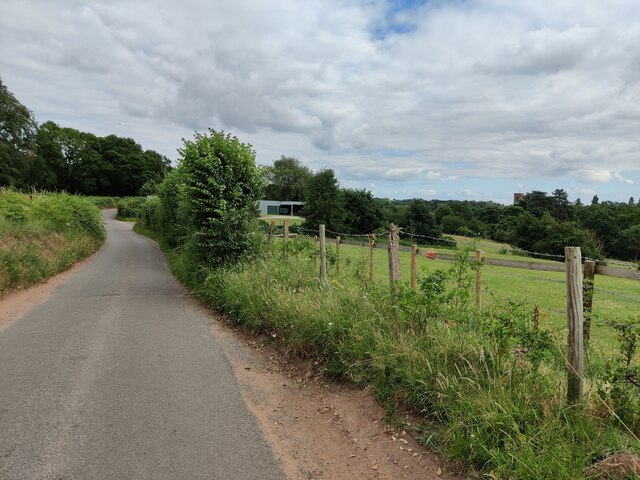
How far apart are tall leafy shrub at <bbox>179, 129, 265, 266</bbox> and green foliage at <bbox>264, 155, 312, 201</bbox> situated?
315ft

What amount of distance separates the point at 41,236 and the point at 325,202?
70.9 metres

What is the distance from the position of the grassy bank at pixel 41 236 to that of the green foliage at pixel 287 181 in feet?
276

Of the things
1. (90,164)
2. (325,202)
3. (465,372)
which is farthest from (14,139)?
(465,372)

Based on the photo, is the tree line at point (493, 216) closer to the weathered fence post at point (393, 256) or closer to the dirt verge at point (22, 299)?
the dirt verge at point (22, 299)

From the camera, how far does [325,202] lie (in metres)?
85.0

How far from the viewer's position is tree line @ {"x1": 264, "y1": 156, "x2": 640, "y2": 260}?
200 ft

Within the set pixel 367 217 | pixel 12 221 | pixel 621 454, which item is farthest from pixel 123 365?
pixel 367 217

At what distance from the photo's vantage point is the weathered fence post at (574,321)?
3309 mm

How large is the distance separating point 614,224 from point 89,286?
70624mm

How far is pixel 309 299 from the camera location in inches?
259

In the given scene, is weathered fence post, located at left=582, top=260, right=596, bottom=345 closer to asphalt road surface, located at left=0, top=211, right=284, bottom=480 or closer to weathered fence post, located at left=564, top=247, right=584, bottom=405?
weathered fence post, located at left=564, top=247, right=584, bottom=405

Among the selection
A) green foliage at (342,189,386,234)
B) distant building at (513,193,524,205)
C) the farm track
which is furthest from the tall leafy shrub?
distant building at (513,193,524,205)

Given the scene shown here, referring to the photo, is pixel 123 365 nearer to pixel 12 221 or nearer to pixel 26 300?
pixel 26 300

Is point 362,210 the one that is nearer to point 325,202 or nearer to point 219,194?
point 325,202
